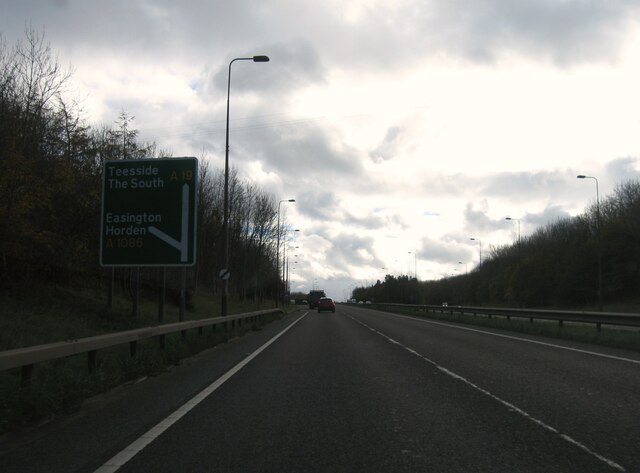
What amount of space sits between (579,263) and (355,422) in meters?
66.6

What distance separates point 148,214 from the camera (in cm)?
1405

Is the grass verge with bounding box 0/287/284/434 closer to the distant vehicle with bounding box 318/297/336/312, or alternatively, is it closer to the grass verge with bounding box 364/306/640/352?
the grass verge with bounding box 364/306/640/352

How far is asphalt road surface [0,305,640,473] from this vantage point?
4957mm

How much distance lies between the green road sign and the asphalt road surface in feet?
11.2

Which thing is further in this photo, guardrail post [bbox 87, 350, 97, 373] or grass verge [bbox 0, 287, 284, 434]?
guardrail post [bbox 87, 350, 97, 373]

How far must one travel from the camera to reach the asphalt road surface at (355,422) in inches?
195

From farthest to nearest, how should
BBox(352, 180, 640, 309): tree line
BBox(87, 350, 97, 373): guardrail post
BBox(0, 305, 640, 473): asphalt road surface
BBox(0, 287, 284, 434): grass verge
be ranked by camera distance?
BBox(352, 180, 640, 309): tree line
BBox(87, 350, 97, 373): guardrail post
BBox(0, 287, 284, 434): grass verge
BBox(0, 305, 640, 473): asphalt road surface

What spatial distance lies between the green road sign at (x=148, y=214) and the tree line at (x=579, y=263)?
39.9 m

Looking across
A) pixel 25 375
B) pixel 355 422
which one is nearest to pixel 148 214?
pixel 25 375

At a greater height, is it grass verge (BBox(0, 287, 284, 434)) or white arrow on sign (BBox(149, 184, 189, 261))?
white arrow on sign (BBox(149, 184, 189, 261))

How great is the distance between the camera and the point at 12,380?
315 inches

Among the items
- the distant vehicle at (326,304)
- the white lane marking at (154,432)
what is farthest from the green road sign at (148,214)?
the distant vehicle at (326,304)

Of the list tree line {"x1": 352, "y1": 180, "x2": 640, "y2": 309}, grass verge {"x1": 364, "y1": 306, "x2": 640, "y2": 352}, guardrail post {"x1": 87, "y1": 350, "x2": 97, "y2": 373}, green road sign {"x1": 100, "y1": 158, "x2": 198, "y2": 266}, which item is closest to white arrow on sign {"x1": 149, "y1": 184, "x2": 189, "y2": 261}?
green road sign {"x1": 100, "y1": 158, "x2": 198, "y2": 266}

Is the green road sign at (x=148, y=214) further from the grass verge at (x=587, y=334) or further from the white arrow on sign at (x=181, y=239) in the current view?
the grass verge at (x=587, y=334)
